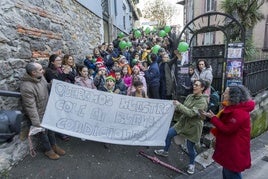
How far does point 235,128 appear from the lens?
3.23 meters

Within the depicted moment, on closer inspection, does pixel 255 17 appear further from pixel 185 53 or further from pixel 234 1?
pixel 185 53

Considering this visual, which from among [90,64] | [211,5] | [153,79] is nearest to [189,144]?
[153,79]

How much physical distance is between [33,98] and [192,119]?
2759mm

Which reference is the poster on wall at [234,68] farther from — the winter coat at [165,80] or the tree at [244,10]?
the tree at [244,10]

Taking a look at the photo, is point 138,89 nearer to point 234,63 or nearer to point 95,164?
point 95,164

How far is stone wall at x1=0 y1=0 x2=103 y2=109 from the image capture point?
429 centimetres

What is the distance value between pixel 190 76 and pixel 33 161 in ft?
13.7

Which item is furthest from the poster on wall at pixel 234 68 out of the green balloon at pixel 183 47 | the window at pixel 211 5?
the window at pixel 211 5

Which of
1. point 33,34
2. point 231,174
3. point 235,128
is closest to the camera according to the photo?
point 235,128

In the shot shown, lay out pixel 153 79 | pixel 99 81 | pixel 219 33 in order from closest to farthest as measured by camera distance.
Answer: pixel 99 81
pixel 153 79
pixel 219 33

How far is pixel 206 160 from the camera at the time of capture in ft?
17.3

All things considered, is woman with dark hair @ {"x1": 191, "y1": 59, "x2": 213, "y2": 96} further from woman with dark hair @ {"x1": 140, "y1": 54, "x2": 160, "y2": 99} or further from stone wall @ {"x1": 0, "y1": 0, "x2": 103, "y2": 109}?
stone wall @ {"x1": 0, "y1": 0, "x2": 103, "y2": 109}

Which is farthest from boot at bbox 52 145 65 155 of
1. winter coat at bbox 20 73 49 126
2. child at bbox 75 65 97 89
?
child at bbox 75 65 97 89

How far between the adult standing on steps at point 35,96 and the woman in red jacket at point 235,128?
285cm
